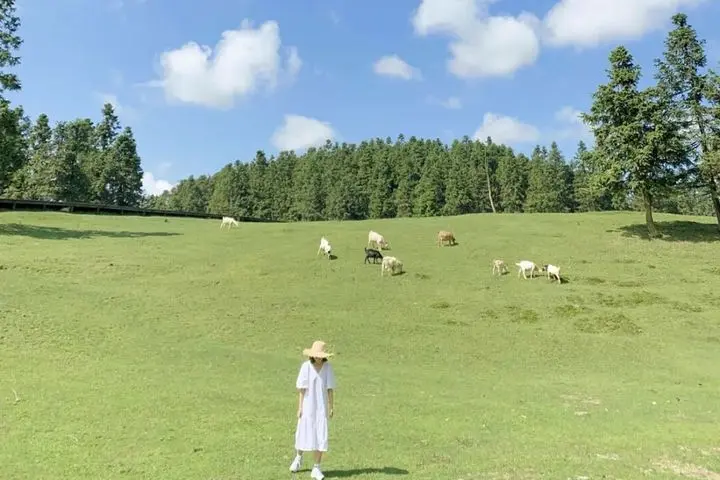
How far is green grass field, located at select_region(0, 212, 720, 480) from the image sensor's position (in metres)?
11.1

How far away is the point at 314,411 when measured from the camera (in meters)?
9.80

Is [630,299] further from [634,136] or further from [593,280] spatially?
[634,136]

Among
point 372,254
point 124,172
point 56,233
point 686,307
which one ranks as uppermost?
point 124,172

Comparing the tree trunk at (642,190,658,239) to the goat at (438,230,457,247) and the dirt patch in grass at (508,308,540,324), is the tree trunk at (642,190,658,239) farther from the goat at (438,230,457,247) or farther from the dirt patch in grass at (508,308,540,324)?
the dirt patch in grass at (508,308,540,324)

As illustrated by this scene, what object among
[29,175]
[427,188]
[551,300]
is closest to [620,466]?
[551,300]

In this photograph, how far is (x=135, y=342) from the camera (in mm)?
20234

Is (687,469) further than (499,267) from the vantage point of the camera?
No

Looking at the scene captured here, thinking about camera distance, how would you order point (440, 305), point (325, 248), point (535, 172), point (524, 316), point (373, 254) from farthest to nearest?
point (535, 172), point (325, 248), point (373, 254), point (440, 305), point (524, 316)

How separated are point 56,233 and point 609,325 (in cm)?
3756

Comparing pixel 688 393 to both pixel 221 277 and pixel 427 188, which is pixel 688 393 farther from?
pixel 427 188

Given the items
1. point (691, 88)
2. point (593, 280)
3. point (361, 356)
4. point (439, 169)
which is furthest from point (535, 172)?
point (361, 356)

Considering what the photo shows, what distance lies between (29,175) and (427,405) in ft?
287

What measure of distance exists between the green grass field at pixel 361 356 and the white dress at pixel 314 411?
32.9 inches

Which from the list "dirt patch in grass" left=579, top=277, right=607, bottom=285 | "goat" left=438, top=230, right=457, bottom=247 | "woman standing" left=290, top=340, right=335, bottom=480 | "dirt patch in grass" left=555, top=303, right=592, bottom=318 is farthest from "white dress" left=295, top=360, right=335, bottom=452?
"goat" left=438, top=230, right=457, bottom=247
